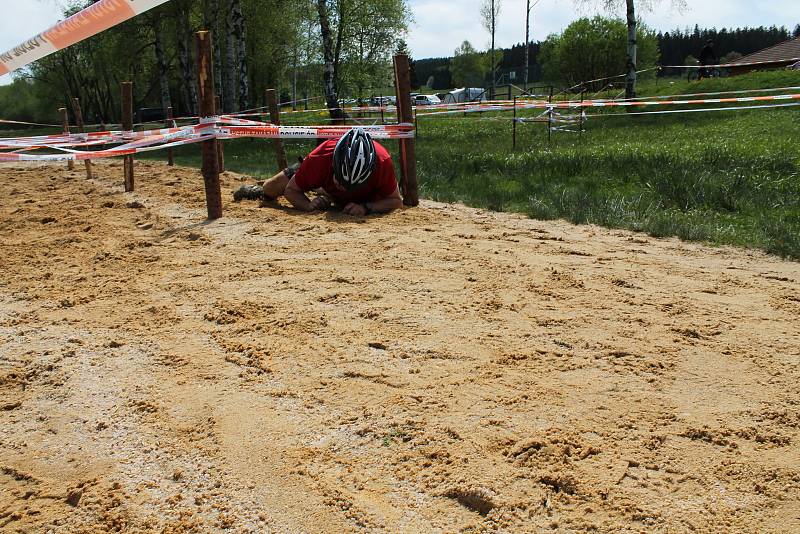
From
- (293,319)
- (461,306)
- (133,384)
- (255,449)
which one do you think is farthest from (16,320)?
(461,306)

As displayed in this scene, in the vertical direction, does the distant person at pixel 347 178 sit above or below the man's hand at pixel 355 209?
above

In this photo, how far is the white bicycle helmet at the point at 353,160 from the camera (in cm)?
708

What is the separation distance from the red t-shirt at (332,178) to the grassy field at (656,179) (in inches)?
56.5

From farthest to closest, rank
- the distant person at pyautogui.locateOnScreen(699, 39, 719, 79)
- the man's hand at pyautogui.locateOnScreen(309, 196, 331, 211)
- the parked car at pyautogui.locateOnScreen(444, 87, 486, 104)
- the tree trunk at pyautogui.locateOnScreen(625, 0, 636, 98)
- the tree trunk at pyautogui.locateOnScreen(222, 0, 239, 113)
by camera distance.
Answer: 1. the parked car at pyautogui.locateOnScreen(444, 87, 486, 104)
2. the distant person at pyautogui.locateOnScreen(699, 39, 719, 79)
3. the tree trunk at pyautogui.locateOnScreen(222, 0, 239, 113)
4. the tree trunk at pyautogui.locateOnScreen(625, 0, 636, 98)
5. the man's hand at pyautogui.locateOnScreen(309, 196, 331, 211)

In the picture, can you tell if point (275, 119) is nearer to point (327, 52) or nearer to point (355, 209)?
point (355, 209)

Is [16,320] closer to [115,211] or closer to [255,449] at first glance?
[255,449]

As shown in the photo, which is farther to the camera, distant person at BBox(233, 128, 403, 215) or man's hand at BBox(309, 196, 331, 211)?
man's hand at BBox(309, 196, 331, 211)

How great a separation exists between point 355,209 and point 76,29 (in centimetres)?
357

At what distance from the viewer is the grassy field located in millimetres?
7105


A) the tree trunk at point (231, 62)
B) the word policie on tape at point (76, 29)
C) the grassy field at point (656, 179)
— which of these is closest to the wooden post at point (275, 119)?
the grassy field at point (656, 179)

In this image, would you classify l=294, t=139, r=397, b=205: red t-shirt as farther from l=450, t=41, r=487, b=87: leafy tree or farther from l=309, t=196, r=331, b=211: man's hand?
l=450, t=41, r=487, b=87: leafy tree

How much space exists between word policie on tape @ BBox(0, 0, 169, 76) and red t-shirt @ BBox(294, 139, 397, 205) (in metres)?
3.15

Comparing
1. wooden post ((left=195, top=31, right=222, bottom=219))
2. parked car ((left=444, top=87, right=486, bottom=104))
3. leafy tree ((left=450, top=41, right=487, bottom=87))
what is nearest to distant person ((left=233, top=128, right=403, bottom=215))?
wooden post ((left=195, top=31, right=222, bottom=219))

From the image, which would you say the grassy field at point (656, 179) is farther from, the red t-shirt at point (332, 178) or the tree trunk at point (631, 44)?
the tree trunk at point (631, 44)
